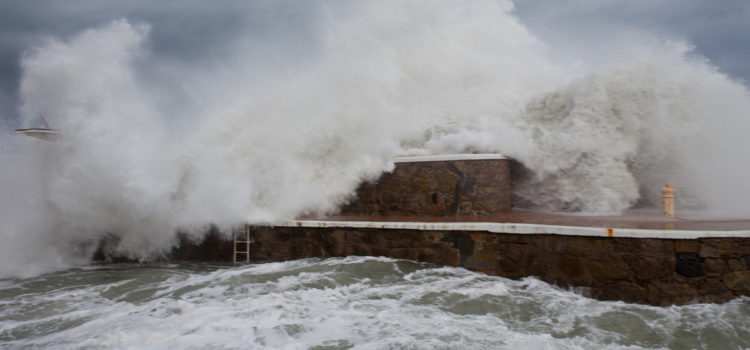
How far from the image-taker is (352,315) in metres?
4.28

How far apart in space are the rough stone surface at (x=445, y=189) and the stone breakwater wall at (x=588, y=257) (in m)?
1.05

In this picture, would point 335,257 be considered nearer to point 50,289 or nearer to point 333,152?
point 333,152

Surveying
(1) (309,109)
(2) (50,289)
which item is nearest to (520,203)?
(1) (309,109)

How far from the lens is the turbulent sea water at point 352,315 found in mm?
3662

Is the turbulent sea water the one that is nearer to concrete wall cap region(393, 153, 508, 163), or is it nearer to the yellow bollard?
concrete wall cap region(393, 153, 508, 163)

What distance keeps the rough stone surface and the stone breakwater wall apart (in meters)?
1.05

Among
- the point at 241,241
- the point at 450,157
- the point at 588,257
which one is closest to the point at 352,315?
the point at 588,257

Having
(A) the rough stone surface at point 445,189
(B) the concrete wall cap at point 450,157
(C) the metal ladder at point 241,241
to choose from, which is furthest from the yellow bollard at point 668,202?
(C) the metal ladder at point 241,241

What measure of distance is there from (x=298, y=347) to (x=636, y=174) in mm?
7089

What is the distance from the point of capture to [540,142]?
8.29 meters

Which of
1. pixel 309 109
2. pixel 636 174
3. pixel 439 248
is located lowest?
pixel 439 248

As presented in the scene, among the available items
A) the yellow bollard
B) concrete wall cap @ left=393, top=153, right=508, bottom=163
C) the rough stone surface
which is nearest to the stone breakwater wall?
the rough stone surface

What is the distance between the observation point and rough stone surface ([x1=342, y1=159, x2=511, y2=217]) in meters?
7.06

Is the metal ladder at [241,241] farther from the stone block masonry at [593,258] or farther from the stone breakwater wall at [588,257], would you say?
the stone block masonry at [593,258]
